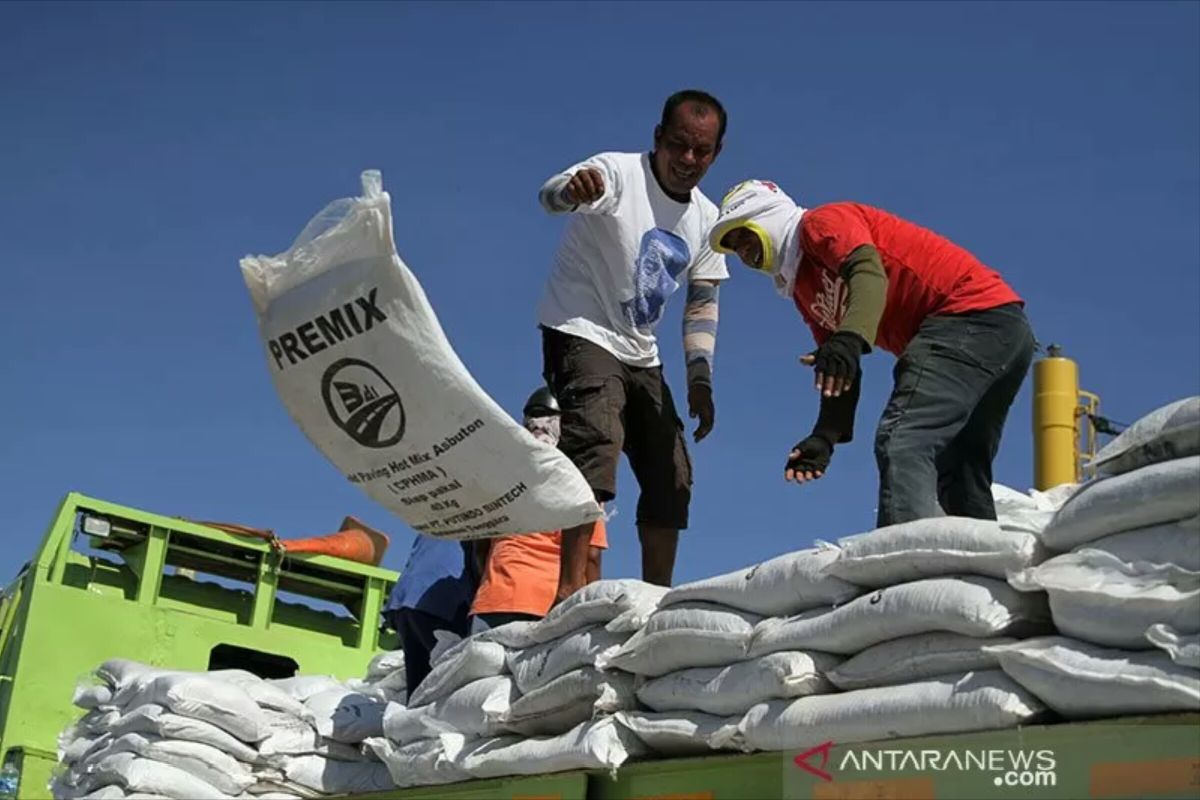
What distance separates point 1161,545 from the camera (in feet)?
8.11

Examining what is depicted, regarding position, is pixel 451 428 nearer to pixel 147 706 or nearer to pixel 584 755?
pixel 584 755

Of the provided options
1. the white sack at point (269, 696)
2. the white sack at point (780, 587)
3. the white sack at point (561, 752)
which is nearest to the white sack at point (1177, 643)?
the white sack at point (780, 587)

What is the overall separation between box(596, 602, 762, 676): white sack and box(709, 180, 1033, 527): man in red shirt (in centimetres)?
42

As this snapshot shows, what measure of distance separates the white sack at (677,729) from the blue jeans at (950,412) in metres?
0.57

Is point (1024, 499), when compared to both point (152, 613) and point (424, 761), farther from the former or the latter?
point (152, 613)

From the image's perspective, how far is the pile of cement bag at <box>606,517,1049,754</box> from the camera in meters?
2.68

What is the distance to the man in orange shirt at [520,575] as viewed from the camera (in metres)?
4.37

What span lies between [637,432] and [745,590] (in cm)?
134

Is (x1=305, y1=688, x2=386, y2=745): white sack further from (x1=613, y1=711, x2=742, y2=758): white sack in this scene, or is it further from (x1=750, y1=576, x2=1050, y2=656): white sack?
(x1=750, y1=576, x2=1050, y2=656): white sack

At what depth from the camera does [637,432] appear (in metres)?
4.51

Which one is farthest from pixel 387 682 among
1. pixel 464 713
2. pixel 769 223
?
pixel 769 223

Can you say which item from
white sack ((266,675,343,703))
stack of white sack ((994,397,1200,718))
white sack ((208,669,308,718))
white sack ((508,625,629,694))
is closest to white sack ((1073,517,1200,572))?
stack of white sack ((994,397,1200,718))

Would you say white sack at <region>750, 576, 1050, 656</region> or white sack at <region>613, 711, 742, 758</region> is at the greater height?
white sack at <region>750, 576, 1050, 656</region>

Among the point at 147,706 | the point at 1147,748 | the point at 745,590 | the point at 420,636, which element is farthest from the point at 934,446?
the point at 147,706
